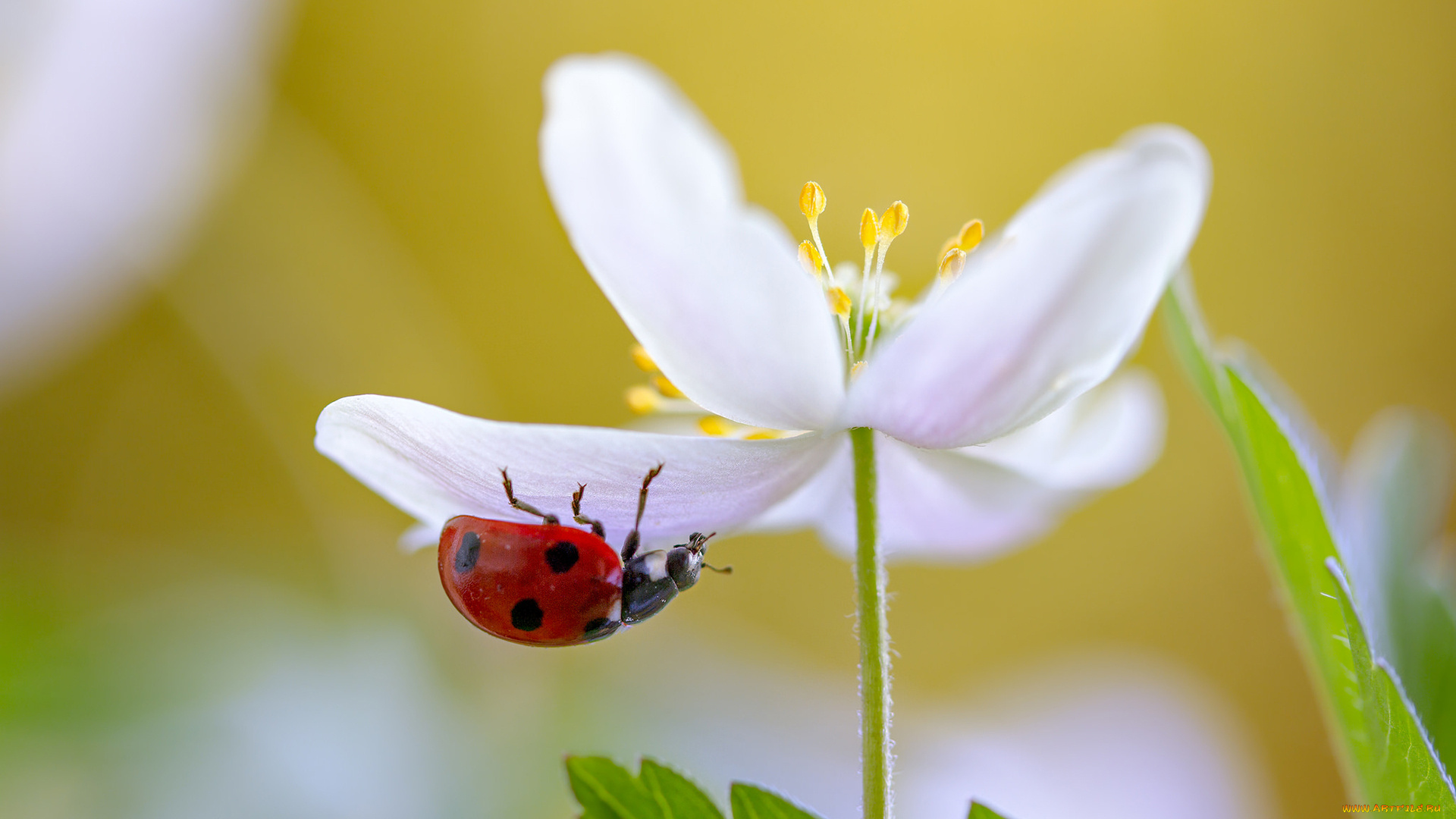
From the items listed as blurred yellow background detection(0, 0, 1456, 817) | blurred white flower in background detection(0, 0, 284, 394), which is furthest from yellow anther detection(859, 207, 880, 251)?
blurred yellow background detection(0, 0, 1456, 817)

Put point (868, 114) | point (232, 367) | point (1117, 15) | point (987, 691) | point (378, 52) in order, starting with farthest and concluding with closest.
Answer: point (378, 52), point (868, 114), point (1117, 15), point (232, 367), point (987, 691)

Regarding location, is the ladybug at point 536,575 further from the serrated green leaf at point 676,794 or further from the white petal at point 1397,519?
the white petal at point 1397,519

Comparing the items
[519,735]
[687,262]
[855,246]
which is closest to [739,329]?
[687,262]

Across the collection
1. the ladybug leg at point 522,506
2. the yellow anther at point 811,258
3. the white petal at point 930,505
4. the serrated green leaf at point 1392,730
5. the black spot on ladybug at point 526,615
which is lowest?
the serrated green leaf at point 1392,730

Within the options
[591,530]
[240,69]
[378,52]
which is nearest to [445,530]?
[591,530]

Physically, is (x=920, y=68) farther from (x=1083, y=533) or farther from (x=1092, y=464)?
(x=1092, y=464)

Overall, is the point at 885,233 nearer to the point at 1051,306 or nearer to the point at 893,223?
the point at 893,223

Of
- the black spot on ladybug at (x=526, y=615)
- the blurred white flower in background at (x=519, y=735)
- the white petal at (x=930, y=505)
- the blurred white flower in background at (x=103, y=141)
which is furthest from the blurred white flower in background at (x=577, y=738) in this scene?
the blurred white flower in background at (x=103, y=141)

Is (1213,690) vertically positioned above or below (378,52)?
below
